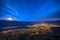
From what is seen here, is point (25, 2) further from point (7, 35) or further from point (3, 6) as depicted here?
point (7, 35)

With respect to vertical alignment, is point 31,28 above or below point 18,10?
below

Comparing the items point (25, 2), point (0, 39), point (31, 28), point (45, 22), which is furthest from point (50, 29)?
point (0, 39)

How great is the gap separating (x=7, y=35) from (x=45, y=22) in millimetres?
1009

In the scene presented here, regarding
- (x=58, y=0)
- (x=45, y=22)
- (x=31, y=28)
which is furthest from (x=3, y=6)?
(x=58, y=0)

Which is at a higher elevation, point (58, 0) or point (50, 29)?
point (58, 0)

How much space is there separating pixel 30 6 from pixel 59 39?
1108 millimetres

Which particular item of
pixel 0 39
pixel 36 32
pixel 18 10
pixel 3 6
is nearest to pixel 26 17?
pixel 18 10

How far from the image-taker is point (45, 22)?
10.1 ft

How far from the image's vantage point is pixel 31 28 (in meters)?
3.05

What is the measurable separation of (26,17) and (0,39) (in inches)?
33.7

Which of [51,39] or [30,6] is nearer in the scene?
[51,39]

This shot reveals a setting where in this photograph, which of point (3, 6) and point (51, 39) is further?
point (3, 6)

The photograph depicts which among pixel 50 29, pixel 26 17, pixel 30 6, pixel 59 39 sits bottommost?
pixel 59 39

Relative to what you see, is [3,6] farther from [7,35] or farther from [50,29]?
[50,29]
